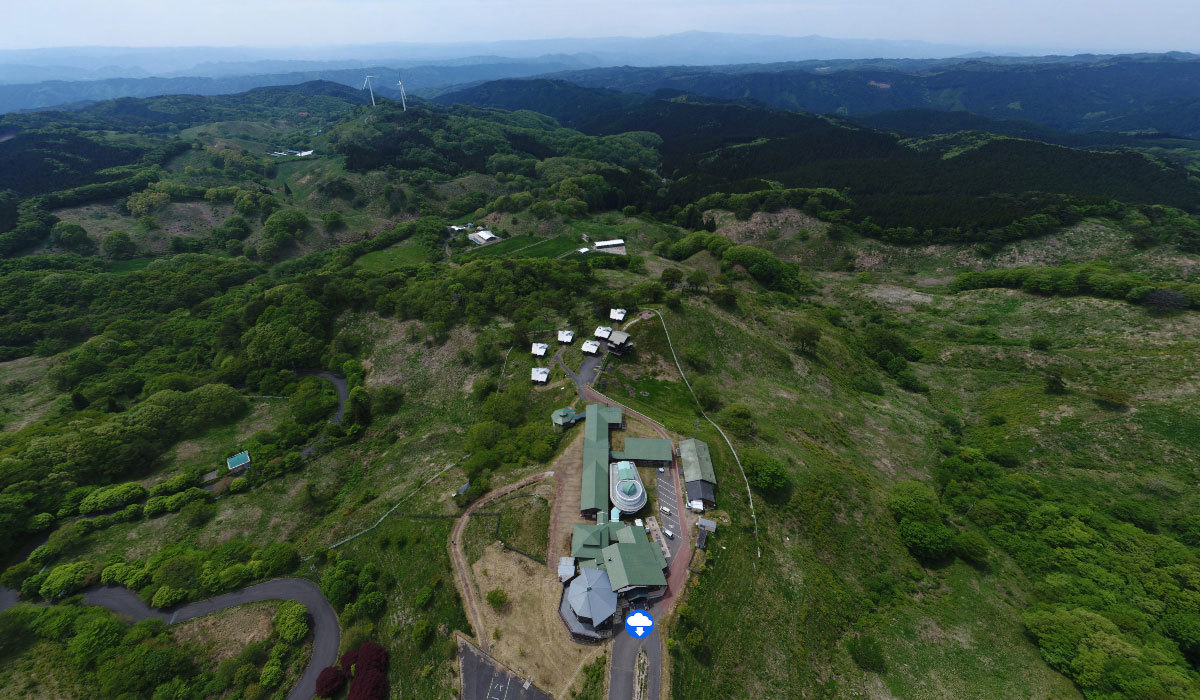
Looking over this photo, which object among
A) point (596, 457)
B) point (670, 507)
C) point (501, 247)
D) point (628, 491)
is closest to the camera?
point (628, 491)

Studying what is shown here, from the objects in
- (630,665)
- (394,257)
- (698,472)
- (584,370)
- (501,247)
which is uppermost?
(501,247)

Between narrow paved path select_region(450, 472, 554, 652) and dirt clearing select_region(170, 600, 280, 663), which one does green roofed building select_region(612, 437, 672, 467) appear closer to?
narrow paved path select_region(450, 472, 554, 652)

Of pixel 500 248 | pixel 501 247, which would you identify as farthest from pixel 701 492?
pixel 501 247

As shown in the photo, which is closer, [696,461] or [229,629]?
[229,629]

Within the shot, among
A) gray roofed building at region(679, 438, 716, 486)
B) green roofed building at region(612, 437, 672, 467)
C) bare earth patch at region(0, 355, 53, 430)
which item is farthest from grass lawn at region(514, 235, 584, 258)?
bare earth patch at region(0, 355, 53, 430)

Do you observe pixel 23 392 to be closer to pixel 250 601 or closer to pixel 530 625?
pixel 250 601

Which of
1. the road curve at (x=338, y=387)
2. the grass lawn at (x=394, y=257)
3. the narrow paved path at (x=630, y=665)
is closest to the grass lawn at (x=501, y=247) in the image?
the grass lawn at (x=394, y=257)
